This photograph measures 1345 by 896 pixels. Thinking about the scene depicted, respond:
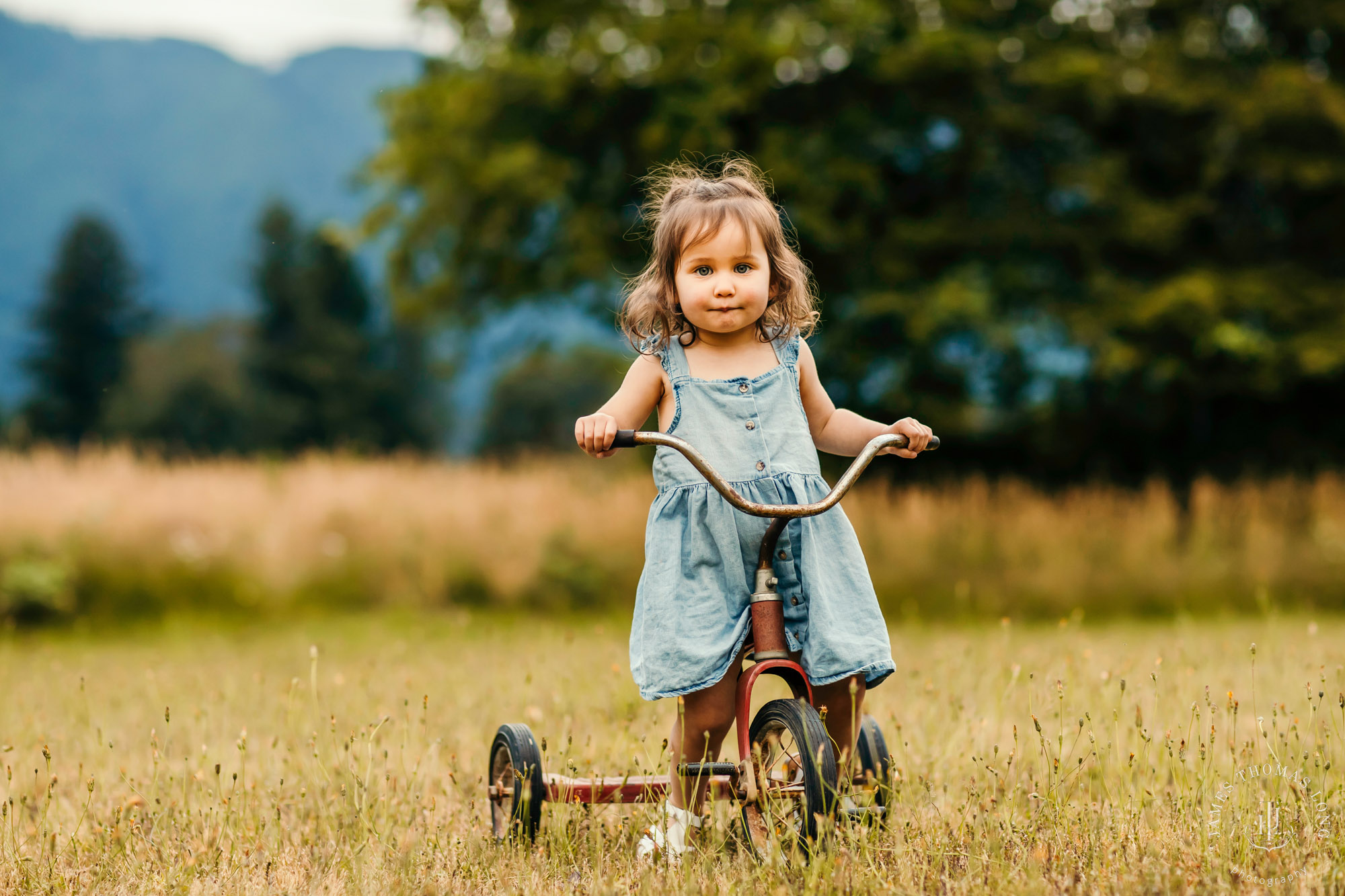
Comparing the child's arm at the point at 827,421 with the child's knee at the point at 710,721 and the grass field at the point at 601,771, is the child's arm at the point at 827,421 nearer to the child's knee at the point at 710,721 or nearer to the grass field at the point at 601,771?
the child's knee at the point at 710,721

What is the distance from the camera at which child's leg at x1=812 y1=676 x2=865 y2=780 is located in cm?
309

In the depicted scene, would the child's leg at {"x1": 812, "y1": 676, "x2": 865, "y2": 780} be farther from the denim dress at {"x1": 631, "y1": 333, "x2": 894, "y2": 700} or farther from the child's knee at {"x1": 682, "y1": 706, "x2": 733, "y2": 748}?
the child's knee at {"x1": 682, "y1": 706, "x2": 733, "y2": 748}

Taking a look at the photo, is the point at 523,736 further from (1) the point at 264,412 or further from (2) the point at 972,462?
(1) the point at 264,412

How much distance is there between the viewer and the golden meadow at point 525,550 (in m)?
10.0

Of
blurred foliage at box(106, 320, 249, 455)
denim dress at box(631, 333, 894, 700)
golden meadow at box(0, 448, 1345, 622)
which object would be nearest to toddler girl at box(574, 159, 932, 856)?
denim dress at box(631, 333, 894, 700)

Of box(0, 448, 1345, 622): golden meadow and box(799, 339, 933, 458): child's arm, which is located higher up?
box(799, 339, 933, 458): child's arm

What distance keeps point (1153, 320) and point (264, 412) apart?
135 feet

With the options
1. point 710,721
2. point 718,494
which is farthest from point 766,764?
point 718,494

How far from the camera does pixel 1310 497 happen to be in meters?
11.8

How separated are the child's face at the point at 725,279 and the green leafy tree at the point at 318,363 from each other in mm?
44115

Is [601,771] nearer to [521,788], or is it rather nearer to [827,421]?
[521,788]

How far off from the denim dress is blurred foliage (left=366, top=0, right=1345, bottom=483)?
8.06 metres

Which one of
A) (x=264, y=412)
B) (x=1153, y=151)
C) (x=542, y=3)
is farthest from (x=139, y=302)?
(x=1153, y=151)

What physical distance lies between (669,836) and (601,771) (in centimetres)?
88
